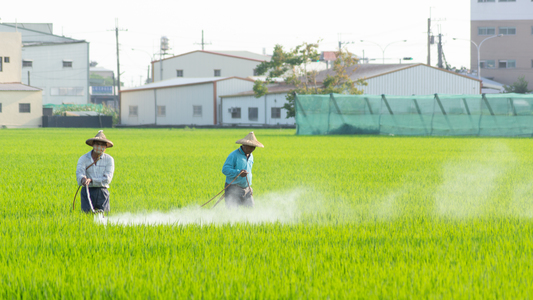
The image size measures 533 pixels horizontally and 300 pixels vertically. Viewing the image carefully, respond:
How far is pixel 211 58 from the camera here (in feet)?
232

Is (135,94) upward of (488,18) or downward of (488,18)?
downward

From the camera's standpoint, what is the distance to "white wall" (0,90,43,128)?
2000 inches

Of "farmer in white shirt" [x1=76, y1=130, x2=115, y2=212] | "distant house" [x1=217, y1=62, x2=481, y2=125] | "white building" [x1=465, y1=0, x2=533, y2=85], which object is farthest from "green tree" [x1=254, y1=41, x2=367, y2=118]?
"white building" [x1=465, y1=0, x2=533, y2=85]

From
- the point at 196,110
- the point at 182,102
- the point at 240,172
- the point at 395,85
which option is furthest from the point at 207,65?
the point at 240,172

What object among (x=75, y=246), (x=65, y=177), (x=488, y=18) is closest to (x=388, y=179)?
(x=65, y=177)

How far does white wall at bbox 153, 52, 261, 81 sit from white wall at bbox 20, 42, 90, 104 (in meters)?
9.84

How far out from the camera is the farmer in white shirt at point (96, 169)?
610 centimetres

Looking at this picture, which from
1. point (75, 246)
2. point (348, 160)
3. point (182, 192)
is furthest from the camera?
point (348, 160)

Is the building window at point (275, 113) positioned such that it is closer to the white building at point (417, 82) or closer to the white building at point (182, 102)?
the white building at point (182, 102)

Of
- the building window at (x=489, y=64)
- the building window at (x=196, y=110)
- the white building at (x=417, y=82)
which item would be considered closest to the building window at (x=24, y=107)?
the building window at (x=196, y=110)

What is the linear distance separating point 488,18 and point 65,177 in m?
78.5

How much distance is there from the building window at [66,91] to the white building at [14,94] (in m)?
16.6

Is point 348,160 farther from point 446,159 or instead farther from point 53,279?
point 53,279

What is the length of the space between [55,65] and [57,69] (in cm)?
51
